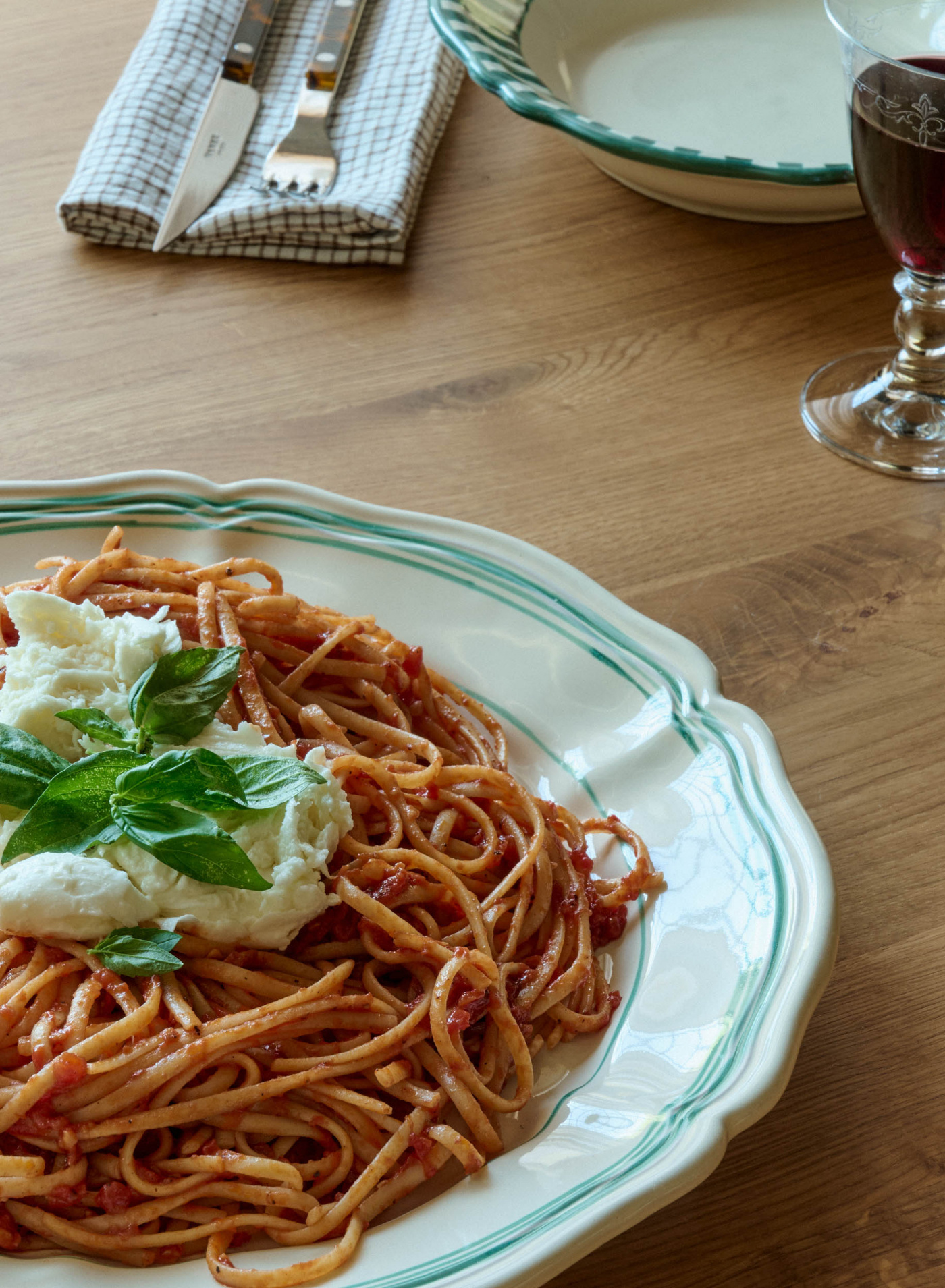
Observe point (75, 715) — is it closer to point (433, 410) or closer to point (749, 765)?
point (749, 765)

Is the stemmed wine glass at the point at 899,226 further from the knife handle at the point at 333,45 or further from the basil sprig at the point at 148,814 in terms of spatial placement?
the basil sprig at the point at 148,814

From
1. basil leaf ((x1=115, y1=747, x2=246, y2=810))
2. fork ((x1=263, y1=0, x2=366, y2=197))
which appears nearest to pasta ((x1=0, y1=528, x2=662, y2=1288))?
basil leaf ((x1=115, y1=747, x2=246, y2=810))

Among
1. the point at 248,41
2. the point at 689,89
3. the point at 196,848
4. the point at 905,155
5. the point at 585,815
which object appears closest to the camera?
the point at 196,848

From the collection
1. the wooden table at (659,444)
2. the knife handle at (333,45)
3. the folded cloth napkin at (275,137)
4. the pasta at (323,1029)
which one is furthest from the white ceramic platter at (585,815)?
the knife handle at (333,45)

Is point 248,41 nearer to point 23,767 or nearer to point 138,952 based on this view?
point 23,767

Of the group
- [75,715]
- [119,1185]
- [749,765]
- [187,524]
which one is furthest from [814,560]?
[119,1185]

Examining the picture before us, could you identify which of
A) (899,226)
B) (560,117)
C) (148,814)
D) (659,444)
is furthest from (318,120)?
(148,814)

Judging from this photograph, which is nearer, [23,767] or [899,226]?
[23,767]
